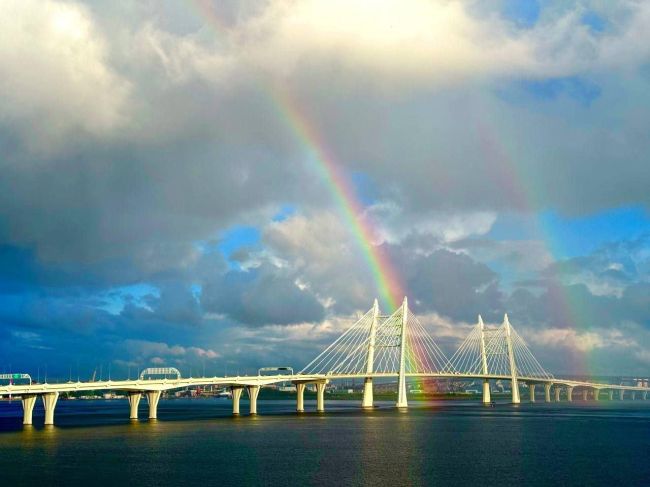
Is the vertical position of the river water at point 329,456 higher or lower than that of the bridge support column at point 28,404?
lower

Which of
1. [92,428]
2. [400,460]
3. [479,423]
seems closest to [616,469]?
[400,460]

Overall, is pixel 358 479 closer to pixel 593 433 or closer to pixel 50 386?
pixel 593 433

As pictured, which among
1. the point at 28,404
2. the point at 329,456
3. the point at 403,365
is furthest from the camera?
the point at 403,365

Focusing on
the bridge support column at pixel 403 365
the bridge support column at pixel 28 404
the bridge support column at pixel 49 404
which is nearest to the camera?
the bridge support column at pixel 49 404

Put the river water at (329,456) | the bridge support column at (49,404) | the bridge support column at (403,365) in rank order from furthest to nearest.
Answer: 1. the bridge support column at (403,365)
2. the bridge support column at (49,404)
3. the river water at (329,456)

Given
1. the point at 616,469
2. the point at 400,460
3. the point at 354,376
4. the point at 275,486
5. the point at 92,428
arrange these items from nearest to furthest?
1. the point at 275,486
2. the point at 616,469
3. the point at 400,460
4. the point at 92,428
5. the point at 354,376

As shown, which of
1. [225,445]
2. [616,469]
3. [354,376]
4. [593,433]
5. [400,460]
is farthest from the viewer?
[354,376]

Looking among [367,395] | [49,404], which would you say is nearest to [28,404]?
[49,404]

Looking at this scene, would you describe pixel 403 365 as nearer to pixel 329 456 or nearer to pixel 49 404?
pixel 49 404

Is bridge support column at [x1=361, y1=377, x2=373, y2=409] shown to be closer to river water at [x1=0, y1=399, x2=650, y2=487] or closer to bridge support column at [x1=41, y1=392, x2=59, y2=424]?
river water at [x1=0, y1=399, x2=650, y2=487]

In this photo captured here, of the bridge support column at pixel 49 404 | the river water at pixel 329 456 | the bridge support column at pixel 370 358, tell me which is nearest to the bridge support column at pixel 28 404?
the bridge support column at pixel 49 404

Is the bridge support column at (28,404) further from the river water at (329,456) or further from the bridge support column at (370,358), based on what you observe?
the bridge support column at (370,358)
